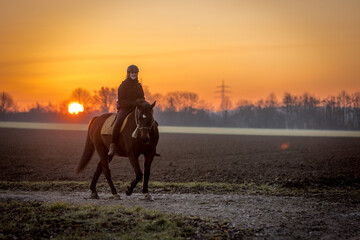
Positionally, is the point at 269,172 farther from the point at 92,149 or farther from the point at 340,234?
the point at 340,234

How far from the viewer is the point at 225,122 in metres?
116

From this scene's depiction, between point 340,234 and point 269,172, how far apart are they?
13.5 m

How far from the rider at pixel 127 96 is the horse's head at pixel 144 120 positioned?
0.80m

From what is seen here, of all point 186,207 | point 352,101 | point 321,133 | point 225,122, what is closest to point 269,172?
point 186,207

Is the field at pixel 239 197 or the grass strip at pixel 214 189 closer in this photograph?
the field at pixel 239 197

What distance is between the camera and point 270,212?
33.9 ft

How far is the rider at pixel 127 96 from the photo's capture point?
11.8 m

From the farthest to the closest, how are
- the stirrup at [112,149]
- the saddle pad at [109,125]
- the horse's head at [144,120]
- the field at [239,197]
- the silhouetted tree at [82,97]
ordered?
the silhouetted tree at [82,97], the saddle pad at [109,125], the stirrup at [112,149], the horse's head at [144,120], the field at [239,197]

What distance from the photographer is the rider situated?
465 inches

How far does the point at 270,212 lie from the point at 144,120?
422 centimetres

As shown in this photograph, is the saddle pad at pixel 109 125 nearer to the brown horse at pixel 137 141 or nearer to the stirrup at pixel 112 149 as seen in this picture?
the brown horse at pixel 137 141

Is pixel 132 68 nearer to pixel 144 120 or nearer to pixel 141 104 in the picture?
pixel 141 104

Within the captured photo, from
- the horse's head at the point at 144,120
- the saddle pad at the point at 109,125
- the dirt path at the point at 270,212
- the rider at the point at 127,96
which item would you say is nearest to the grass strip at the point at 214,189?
the dirt path at the point at 270,212

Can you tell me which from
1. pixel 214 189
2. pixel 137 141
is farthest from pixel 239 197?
pixel 137 141
